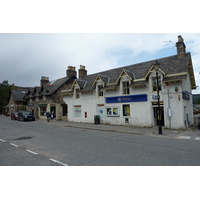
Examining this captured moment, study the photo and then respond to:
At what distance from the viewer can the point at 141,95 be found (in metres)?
16.2

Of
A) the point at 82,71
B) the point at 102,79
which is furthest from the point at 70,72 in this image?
the point at 102,79

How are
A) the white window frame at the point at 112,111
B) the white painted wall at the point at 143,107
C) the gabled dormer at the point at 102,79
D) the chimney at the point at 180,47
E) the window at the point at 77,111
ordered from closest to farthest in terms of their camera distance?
the white painted wall at the point at 143,107 < the chimney at the point at 180,47 < the white window frame at the point at 112,111 < the gabled dormer at the point at 102,79 < the window at the point at 77,111

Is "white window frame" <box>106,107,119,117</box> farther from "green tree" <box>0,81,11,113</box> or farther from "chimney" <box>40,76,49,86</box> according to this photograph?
"green tree" <box>0,81,11,113</box>

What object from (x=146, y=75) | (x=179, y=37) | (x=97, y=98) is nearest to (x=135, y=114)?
(x=146, y=75)

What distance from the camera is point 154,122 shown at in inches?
637

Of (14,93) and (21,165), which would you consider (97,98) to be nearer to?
(21,165)

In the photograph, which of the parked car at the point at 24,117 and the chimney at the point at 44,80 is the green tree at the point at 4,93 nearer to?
the chimney at the point at 44,80

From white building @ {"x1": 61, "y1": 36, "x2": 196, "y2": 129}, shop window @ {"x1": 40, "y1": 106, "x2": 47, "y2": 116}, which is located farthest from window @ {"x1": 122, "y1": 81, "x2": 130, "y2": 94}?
shop window @ {"x1": 40, "y1": 106, "x2": 47, "y2": 116}

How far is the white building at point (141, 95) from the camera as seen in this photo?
14.5 metres

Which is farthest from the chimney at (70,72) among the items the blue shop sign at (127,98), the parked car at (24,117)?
the blue shop sign at (127,98)

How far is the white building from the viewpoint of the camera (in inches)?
572

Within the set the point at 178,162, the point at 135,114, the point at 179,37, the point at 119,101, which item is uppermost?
the point at 179,37

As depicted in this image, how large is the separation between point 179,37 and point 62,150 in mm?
16217

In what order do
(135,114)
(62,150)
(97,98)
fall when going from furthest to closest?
(97,98), (135,114), (62,150)
